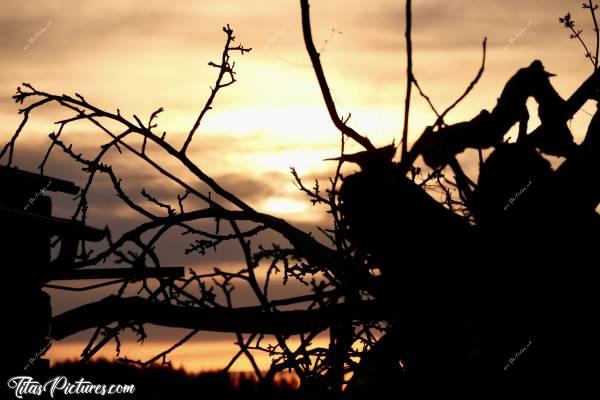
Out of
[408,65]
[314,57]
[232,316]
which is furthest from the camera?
[232,316]

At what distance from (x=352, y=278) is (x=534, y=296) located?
85 cm

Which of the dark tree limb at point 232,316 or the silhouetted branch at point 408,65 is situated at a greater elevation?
the silhouetted branch at point 408,65

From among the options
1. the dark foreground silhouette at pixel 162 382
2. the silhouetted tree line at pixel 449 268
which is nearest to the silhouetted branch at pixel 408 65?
the silhouetted tree line at pixel 449 268

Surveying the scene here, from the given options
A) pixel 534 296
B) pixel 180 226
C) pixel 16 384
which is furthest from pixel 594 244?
pixel 16 384

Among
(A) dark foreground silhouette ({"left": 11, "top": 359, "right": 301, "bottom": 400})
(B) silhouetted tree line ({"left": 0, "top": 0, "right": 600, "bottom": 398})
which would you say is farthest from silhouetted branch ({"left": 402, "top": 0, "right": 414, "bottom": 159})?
(A) dark foreground silhouette ({"left": 11, "top": 359, "right": 301, "bottom": 400})

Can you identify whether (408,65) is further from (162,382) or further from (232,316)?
(162,382)

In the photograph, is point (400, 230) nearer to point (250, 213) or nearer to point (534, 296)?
point (534, 296)

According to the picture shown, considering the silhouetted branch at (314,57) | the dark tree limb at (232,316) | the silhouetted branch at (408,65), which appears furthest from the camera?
the dark tree limb at (232,316)

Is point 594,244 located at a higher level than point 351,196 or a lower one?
lower

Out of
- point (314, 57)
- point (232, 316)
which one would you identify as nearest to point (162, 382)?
point (232, 316)

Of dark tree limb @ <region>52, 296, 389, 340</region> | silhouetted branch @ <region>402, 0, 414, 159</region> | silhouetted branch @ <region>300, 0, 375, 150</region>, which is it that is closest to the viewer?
silhouetted branch @ <region>402, 0, 414, 159</region>

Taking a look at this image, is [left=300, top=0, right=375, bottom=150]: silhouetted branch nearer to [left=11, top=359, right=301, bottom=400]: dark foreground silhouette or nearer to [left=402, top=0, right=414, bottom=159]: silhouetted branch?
[left=402, top=0, right=414, bottom=159]: silhouetted branch

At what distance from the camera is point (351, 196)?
3.37m

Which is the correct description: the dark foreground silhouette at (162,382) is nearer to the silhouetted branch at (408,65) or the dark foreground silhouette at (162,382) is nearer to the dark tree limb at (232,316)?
the dark tree limb at (232,316)
